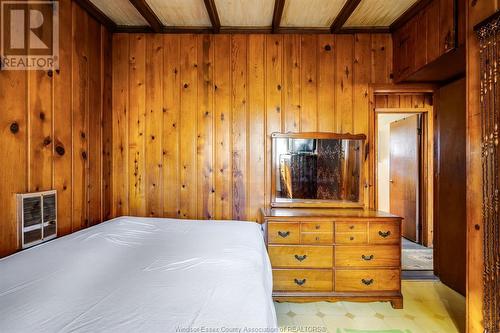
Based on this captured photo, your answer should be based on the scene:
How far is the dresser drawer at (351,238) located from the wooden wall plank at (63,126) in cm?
232

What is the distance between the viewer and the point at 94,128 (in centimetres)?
242

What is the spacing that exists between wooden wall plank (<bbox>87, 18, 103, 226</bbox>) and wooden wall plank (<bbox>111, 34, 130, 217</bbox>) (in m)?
0.19

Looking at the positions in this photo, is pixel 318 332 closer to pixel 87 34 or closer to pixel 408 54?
pixel 408 54

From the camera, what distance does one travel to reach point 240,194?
270cm

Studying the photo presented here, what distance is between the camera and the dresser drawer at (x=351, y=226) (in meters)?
2.25

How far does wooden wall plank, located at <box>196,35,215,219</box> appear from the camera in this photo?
2689 millimetres

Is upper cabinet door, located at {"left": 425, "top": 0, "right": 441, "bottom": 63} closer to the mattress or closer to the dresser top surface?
the dresser top surface

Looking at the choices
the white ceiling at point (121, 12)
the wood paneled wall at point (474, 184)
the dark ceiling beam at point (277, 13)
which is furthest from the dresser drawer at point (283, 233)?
the white ceiling at point (121, 12)

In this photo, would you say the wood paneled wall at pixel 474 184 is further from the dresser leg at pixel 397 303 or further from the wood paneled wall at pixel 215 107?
the wood paneled wall at pixel 215 107

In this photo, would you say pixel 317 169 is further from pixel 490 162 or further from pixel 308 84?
pixel 490 162

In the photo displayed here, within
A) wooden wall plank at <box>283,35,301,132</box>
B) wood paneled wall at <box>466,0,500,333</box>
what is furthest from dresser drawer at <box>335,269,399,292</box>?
wooden wall plank at <box>283,35,301,132</box>

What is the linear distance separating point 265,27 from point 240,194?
5.88 feet

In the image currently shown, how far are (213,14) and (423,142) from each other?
3.35m

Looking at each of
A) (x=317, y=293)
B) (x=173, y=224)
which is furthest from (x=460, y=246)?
(x=173, y=224)
